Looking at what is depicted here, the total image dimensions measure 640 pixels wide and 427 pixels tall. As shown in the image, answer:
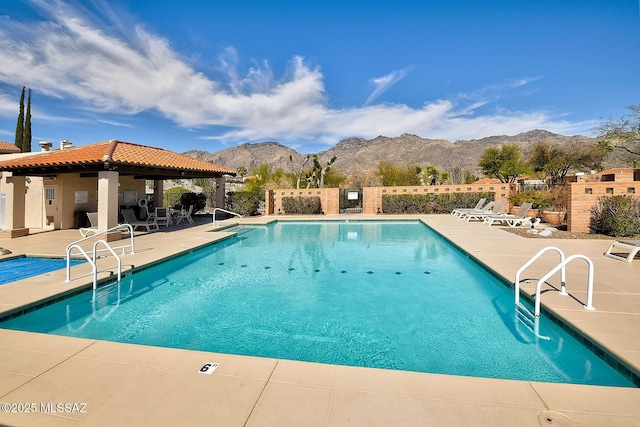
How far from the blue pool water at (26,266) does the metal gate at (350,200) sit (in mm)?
16652

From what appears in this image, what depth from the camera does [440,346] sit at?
404 cm

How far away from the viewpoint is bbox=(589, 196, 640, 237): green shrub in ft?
33.6

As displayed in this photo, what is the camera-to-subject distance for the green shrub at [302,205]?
21.2 m

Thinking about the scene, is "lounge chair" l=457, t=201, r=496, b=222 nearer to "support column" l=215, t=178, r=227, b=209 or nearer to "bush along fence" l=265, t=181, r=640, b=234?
"bush along fence" l=265, t=181, r=640, b=234

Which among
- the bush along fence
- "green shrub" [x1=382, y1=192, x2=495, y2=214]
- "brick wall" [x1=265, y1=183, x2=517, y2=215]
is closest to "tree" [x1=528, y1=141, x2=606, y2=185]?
the bush along fence

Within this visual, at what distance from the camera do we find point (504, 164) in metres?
32.8

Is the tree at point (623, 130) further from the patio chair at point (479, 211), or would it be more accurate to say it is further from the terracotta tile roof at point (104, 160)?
the terracotta tile roof at point (104, 160)

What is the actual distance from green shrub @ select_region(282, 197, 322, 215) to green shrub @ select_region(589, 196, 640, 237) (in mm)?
14333

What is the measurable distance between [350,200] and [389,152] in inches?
2368

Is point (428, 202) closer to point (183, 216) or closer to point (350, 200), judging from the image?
point (350, 200)

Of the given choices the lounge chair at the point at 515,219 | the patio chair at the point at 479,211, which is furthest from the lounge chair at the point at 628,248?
the patio chair at the point at 479,211

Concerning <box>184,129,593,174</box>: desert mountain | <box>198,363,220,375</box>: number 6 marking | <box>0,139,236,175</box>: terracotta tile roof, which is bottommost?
<box>198,363,220,375</box>: number 6 marking

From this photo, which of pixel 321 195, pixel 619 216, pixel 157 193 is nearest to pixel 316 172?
pixel 321 195

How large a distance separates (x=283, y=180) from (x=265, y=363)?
2432 cm
